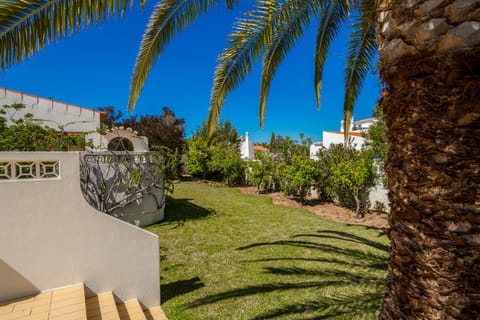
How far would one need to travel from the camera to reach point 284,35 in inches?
208

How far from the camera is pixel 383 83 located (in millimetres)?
2221

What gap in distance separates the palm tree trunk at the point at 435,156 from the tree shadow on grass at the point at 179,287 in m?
4.22

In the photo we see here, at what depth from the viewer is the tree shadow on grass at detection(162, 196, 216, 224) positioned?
1096cm

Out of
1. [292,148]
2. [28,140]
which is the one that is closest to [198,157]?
[292,148]

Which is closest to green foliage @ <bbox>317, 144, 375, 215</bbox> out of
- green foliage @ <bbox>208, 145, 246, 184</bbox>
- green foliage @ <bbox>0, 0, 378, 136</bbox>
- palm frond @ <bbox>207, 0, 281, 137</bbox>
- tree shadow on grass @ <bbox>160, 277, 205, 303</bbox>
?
green foliage @ <bbox>0, 0, 378, 136</bbox>

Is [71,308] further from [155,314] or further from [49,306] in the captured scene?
[155,314]

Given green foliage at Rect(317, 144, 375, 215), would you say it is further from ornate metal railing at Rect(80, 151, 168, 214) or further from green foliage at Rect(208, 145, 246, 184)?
ornate metal railing at Rect(80, 151, 168, 214)

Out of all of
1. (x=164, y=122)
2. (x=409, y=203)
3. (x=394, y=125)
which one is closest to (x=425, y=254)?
(x=409, y=203)

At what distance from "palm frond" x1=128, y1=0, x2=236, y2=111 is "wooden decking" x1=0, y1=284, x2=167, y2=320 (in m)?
3.34

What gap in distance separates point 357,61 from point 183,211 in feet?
31.2

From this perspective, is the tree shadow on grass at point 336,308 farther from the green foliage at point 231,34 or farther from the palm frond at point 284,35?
the palm frond at point 284,35

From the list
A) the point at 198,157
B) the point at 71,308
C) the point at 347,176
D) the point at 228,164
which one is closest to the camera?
the point at 71,308

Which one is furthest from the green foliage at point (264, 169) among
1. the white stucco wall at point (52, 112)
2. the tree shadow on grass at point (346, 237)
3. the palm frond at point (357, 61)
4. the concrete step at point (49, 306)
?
the concrete step at point (49, 306)

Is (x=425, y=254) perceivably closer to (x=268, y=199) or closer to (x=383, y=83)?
(x=383, y=83)
